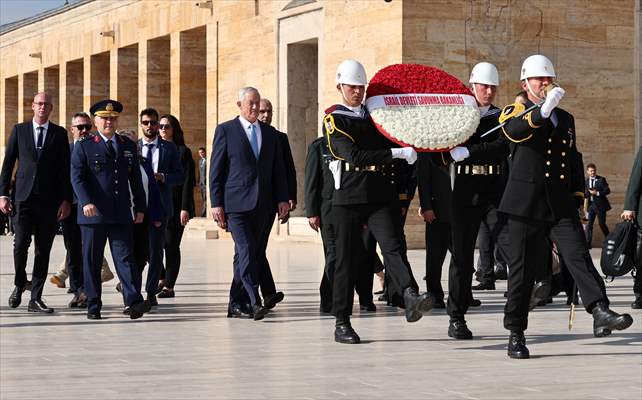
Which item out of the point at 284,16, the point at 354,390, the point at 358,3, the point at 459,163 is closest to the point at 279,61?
the point at 284,16

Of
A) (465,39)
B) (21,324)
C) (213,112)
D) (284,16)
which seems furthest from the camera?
(213,112)

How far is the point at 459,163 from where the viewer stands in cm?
958

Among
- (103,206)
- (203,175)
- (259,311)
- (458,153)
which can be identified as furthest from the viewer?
(203,175)

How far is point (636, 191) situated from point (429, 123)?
359 centimetres

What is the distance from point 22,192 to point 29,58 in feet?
105

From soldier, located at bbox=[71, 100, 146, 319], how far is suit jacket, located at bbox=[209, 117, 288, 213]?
78 cm

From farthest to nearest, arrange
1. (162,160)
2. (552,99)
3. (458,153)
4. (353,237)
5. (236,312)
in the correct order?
(162,160), (236,312), (353,237), (458,153), (552,99)

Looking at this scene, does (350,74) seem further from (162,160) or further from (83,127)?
(162,160)

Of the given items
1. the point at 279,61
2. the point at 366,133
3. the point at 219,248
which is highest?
the point at 279,61

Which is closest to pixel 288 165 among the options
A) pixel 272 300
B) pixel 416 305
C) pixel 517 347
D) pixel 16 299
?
pixel 272 300

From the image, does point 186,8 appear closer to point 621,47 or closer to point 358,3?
point 358,3

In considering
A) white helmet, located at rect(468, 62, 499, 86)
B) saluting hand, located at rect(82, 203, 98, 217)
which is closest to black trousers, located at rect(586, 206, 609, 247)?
saluting hand, located at rect(82, 203, 98, 217)

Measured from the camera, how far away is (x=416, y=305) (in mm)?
8711

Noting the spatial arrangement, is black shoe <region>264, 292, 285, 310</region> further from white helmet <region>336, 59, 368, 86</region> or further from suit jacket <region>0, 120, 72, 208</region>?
white helmet <region>336, 59, 368, 86</region>
